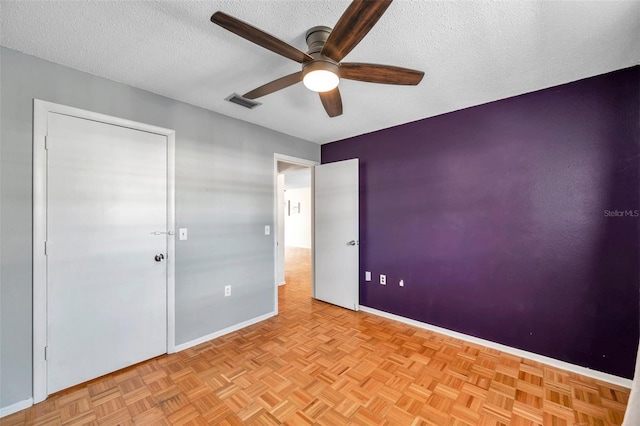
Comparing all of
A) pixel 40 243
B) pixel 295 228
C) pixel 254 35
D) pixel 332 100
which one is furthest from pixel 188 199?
pixel 295 228

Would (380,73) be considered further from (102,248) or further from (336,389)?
(102,248)

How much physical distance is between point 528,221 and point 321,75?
223cm

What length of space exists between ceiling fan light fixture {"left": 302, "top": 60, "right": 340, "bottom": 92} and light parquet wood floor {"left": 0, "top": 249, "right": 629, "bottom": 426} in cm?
207

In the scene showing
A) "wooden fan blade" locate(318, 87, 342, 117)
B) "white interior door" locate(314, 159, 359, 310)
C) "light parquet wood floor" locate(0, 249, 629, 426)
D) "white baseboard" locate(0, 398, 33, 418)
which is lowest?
"light parquet wood floor" locate(0, 249, 629, 426)

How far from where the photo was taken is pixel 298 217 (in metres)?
9.24

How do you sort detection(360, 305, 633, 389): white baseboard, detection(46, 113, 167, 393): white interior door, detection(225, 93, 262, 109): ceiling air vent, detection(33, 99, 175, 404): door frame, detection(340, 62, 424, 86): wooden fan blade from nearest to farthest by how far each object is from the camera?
1. detection(340, 62, 424, 86): wooden fan blade
2. detection(33, 99, 175, 404): door frame
3. detection(46, 113, 167, 393): white interior door
4. detection(360, 305, 633, 389): white baseboard
5. detection(225, 93, 262, 109): ceiling air vent

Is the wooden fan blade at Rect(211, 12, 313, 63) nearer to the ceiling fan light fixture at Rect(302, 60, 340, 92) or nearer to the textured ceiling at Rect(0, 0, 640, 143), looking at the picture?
the ceiling fan light fixture at Rect(302, 60, 340, 92)

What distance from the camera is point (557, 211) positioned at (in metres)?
2.16

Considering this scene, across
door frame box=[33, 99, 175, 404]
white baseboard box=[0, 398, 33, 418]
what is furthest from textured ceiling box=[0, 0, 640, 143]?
white baseboard box=[0, 398, 33, 418]

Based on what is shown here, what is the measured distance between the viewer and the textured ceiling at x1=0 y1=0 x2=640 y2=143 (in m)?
1.34

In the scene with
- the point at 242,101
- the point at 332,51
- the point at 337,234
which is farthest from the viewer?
the point at 337,234

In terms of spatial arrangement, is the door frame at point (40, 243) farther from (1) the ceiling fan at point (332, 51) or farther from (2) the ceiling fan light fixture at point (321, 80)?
(2) the ceiling fan light fixture at point (321, 80)

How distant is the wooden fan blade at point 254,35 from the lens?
107 cm

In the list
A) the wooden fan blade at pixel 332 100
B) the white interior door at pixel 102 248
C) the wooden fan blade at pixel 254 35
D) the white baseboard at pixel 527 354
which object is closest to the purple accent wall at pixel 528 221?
the white baseboard at pixel 527 354
